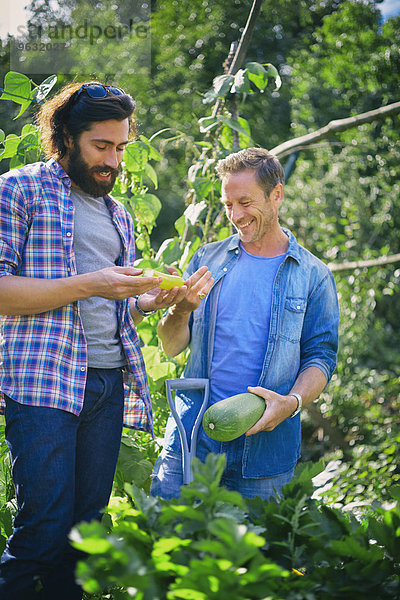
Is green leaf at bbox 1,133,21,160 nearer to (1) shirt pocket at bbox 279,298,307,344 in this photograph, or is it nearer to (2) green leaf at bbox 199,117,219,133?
(2) green leaf at bbox 199,117,219,133

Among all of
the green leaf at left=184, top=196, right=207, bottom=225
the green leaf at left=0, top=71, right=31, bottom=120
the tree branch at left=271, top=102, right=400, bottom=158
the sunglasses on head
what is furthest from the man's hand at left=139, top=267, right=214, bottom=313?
the tree branch at left=271, top=102, right=400, bottom=158

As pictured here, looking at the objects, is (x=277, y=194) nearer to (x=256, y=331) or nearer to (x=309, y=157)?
(x=256, y=331)

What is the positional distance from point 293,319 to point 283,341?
100mm

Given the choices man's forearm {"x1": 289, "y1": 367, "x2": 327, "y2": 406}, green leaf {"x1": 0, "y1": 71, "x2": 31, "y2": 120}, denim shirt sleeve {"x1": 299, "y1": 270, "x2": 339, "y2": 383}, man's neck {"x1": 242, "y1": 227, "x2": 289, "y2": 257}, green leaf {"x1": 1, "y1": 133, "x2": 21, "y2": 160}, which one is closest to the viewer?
man's forearm {"x1": 289, "y1": 367, "x2": 327, "y2": 406}

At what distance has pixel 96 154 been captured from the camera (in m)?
2.10

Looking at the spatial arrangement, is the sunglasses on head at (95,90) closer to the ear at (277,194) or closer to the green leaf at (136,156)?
the ear at (277,194)

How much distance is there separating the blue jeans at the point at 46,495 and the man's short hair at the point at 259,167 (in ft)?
3.27

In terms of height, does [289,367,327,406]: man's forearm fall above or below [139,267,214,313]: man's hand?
below

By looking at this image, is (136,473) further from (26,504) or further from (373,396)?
(373,396)

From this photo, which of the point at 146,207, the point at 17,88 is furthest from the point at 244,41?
the point at 17,88

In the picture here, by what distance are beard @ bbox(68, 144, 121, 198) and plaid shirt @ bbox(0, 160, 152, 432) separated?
2.6 inches

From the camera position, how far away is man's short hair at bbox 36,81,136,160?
2098 mm

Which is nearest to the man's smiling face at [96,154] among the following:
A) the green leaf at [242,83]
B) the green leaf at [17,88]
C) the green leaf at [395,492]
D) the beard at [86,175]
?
the beard at [86,175]

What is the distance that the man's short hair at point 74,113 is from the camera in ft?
6.88
